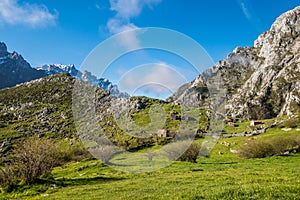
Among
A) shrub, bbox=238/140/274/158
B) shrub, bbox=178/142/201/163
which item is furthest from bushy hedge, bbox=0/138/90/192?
shrub, bbox=238/140/274/158

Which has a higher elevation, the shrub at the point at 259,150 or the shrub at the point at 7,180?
the shrub at the point at 259,150

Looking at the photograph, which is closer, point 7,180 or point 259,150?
point 7,180

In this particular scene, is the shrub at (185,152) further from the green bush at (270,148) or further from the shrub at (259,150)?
the green bush at (270,148)

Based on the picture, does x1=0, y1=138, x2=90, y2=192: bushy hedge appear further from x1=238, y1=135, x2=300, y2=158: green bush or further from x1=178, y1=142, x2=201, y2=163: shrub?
x1=238, y1=135, x2=300, y2=158: green bush

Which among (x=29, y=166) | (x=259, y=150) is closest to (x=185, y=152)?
(x=259, y=150)

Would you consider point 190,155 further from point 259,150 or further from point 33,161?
point 33,161

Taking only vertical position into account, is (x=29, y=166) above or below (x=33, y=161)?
below

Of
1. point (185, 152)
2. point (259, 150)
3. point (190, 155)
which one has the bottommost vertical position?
point (190, 155)

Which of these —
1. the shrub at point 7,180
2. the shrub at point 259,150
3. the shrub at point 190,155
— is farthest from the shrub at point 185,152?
the shrub at point 7,180

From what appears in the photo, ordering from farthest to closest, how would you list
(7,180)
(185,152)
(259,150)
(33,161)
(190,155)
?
(185,152) → (259,150) → (190,155) → (33,161) → (7,180)

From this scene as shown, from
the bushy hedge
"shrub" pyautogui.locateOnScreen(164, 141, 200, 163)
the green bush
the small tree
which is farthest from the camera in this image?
"shrub" pyautogui.locateOnScreen(164, 141, 200, 163)

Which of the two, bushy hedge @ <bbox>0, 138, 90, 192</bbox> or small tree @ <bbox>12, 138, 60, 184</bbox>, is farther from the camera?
small tree @ <bbox>12, 138, 60, 184</bbox>

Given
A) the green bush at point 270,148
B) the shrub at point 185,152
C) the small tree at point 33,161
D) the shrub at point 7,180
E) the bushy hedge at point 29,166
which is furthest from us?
the shrub at point 185,152

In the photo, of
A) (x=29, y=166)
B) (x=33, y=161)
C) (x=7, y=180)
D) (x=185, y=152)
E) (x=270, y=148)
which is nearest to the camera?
(x=7, y=180)
